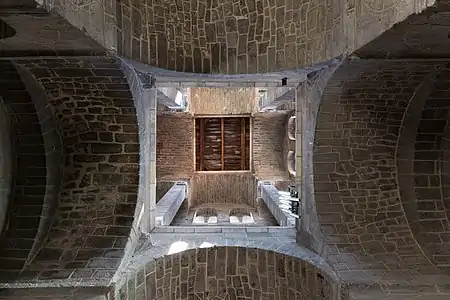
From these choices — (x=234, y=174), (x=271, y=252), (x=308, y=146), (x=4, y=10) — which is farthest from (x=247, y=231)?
(x=234, y=174)

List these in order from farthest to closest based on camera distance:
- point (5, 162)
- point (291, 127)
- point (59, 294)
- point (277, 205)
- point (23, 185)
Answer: point (291, 127) < point (277, 205) < point (23, 185) < point (5, 162) < point (59, 294)

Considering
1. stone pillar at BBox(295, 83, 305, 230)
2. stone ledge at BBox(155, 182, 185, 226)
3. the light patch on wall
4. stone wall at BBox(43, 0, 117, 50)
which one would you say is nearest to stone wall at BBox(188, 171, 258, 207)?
stone ledge at BBox(155, 182, 185, 226)

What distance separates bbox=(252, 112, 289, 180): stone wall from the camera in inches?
563

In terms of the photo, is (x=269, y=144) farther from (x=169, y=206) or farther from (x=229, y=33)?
(x=229, y=33)

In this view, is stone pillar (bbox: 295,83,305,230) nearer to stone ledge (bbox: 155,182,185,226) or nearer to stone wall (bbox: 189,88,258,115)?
stone ledge (bbox: 155,182,185,226)

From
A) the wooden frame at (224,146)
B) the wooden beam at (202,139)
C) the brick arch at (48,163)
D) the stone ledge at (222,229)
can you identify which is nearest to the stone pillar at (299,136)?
the stone ledge at (222,229)

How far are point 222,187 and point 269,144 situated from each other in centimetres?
229

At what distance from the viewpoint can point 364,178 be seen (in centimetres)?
648

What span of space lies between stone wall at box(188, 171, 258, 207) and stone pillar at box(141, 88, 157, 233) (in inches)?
274

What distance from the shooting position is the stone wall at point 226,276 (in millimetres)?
6070

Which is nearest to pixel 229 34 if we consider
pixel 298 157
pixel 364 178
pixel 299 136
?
pixel 299 136

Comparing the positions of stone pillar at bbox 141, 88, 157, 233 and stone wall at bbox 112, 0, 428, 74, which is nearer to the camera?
stone wall at bbox 112, 0, 428, 74

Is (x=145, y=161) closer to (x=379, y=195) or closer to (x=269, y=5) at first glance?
(x=269, y=5)

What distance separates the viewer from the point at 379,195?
648 cm
